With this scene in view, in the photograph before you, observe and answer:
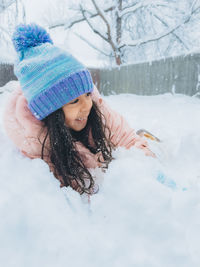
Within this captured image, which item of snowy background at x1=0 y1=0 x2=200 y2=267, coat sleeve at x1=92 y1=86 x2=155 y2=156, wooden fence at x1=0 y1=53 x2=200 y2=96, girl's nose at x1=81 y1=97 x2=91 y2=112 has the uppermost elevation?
girl's nose at x1=81 y1=97 x2=91 y2=112

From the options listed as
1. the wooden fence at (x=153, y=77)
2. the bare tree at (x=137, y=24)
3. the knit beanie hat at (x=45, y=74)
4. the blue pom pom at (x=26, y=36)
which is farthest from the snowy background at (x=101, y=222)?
the bare tree at (x=137, y=24)

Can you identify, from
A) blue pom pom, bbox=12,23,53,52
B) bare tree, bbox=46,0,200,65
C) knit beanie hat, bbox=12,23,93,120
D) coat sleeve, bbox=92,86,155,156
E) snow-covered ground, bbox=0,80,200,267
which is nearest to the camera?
snow-covered ground, bbox=0,80,200,267

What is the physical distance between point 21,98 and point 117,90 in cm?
693

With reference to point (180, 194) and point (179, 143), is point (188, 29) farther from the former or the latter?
point (180, 194)

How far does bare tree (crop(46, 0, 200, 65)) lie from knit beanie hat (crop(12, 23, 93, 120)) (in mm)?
7847

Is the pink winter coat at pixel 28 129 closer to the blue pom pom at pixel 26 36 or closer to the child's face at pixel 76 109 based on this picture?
the child's face at pixel 76 109

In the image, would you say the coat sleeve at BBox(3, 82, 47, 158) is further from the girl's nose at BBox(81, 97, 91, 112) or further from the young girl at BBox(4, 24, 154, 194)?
the girl's nose at BBox(81, 97, 91, 112)

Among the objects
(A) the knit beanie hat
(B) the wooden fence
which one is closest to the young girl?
(A) the knit beanie hat

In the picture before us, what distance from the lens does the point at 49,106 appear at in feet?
3.97

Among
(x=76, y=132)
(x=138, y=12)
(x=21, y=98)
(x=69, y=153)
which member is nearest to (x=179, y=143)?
(x=76, y=132)

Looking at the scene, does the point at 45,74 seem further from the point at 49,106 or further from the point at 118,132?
the point at 118,132

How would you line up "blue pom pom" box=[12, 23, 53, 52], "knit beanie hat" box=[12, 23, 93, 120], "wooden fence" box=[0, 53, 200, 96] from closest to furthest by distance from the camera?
"knit beanie hat" box=[12, 23, 93, 120] → "blue pom pom" box=[12, 23, 53, 52] → "wooden fence" box=[0, 53, 200, 96]

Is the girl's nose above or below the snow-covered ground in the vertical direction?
above

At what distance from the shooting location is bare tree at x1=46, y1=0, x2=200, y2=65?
8.17 meters
